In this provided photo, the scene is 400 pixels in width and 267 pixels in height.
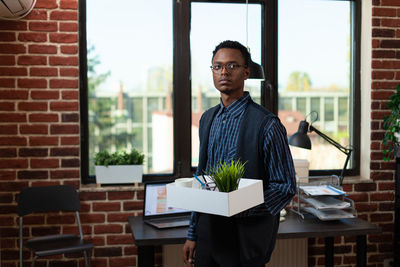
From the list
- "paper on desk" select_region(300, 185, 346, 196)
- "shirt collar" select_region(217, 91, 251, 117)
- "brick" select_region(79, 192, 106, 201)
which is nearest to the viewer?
"shirt collar" select_region(217, 91, 251, 117)

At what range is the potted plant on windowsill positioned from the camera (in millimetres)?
3020

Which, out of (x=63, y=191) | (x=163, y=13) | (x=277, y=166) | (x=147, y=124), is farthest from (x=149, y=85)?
(x=277, y=166)

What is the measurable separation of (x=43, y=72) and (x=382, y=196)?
102 inches

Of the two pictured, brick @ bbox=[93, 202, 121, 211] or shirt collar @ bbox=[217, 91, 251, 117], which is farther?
brick @ bbox=[93, 202, 121, 211]

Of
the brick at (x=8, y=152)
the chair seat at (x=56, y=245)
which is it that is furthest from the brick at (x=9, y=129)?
the chair seat at (x=56, y=245)

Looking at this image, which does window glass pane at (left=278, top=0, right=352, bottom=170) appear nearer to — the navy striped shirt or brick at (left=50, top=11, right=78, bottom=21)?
brick at (left=50, top=11, right=78, bottom=21)

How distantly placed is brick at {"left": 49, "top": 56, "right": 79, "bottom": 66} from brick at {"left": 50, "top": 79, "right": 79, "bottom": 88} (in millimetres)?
106

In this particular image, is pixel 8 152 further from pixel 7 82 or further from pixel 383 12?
pixel 383 12

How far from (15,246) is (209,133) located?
1902 millimetres

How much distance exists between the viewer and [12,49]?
2.88 metres

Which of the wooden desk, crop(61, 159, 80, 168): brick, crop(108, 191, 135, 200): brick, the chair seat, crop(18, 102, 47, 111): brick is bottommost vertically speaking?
the chair seat

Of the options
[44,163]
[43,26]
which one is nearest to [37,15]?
[43,26]

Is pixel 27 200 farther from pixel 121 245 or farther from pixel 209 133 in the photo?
pixel 209 133

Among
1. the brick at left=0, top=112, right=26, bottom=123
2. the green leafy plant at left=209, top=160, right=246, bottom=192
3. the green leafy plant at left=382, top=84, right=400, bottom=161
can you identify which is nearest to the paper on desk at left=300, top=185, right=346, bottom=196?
the green leafy plant at left=382, top=84, right=400, bottom=161
